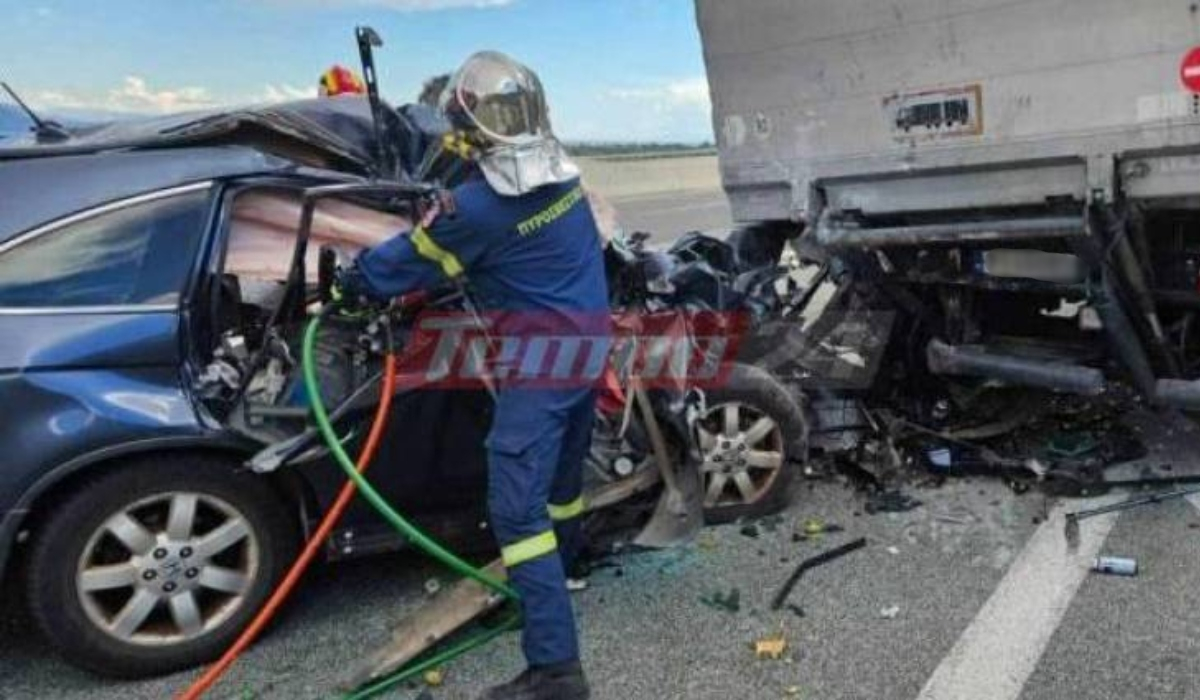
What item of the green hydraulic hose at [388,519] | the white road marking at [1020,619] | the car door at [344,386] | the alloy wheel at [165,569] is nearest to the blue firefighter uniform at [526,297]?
the green hydraulic hose at [388,519]

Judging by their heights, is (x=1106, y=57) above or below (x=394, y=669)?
above

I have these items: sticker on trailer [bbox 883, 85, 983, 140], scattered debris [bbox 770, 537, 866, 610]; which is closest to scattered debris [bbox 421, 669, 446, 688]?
scattered debris [bbox 770, 537, 866, 610]

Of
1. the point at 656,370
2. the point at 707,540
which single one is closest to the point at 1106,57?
the point at 656,370

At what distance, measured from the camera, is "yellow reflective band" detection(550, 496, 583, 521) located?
3.85m

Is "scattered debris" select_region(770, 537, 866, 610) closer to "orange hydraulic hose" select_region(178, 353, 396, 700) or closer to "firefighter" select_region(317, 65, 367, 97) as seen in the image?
"orange hydraulic hose" select_region(178, 353, 396, 700)

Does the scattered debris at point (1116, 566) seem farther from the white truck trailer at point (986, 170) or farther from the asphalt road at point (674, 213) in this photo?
the asphalt road at point (674, 213)

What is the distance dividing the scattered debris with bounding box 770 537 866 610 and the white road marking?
0.58 meters

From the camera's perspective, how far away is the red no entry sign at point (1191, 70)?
3.89 m

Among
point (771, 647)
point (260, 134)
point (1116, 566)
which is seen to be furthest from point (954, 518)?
point (260, 134)

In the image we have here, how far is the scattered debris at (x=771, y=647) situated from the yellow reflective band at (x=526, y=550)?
77cm

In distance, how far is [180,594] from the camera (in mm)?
3482

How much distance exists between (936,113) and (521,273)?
84.6 inches

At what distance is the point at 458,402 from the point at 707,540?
48.3 inches

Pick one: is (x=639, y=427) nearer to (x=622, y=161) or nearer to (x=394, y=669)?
(x=394, y=669)
